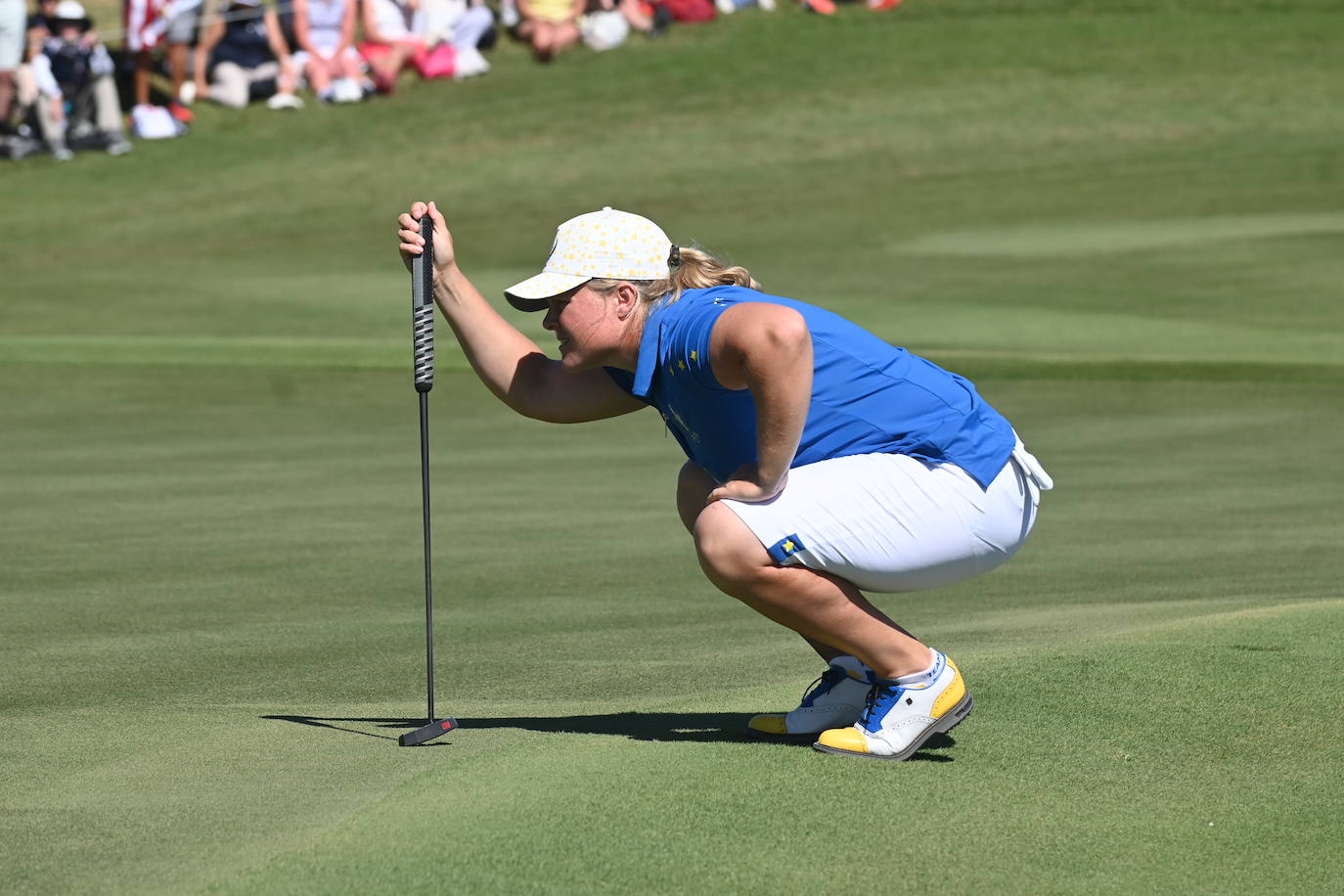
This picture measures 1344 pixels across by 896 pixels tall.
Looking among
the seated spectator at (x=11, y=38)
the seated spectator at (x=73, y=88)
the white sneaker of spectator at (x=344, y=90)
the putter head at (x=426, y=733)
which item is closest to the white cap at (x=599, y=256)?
the putter head at (x=426, y=733)

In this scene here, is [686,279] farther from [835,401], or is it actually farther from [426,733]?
[426,733]

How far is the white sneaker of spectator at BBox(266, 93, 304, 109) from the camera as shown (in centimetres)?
2798

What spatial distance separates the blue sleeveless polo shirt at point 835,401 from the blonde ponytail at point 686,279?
0.14ft

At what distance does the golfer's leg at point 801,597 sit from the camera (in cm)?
433

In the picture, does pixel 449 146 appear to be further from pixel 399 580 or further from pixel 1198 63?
pixel 399 580

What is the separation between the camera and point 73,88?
2492 centimetres

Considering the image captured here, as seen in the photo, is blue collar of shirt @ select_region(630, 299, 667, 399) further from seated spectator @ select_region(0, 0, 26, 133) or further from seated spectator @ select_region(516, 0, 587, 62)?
seated spectator @ select_region(516, 0, 587, 62)

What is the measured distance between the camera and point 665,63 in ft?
101

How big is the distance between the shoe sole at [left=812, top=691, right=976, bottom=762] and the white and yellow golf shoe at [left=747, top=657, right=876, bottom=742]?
176mm

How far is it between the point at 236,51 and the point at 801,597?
23.7 meters

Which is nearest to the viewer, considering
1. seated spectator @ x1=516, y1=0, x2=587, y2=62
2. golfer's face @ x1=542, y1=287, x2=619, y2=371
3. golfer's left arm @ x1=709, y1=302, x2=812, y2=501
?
golfer's left arm @ x1=709, y1=302, x2=812, y2=501

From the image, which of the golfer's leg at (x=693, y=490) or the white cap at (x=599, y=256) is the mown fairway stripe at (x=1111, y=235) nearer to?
the golfer's leg at (x=693, y=490)

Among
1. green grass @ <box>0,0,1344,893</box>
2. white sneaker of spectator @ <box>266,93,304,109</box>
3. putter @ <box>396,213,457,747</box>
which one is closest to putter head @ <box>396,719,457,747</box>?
putter @ <box>396,213,457,747</box>

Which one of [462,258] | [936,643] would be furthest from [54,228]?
[936,643]
